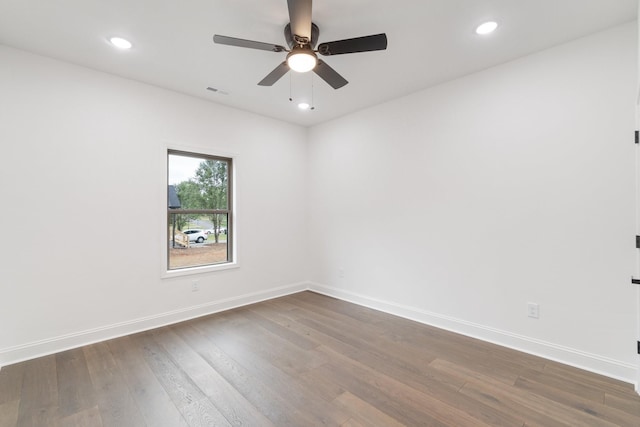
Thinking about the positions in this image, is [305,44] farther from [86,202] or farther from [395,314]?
[395,314]

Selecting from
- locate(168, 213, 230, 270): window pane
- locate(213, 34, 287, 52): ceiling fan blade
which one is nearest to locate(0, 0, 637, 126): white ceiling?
locate(213, 34, 287, 52): ceiling fan blade

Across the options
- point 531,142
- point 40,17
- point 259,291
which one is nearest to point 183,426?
point 259,291

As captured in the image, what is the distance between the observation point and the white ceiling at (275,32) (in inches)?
82.6

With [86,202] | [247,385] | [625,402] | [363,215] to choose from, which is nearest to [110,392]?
[247,385]

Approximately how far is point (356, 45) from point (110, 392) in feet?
10.1

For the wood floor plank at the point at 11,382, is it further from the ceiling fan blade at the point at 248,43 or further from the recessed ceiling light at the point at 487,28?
the recessed ceiling light at the point at 487,28

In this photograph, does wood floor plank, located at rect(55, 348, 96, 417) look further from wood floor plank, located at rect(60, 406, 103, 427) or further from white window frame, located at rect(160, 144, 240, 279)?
white window frame, located at rect(160, 144, 240, 279)

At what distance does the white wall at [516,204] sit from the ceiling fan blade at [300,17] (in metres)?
2.07

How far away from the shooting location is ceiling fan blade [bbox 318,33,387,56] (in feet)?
6.43

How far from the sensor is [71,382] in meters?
2.27

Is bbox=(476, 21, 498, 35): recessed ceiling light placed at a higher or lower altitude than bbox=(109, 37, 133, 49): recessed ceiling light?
higher

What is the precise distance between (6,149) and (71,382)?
2086mm

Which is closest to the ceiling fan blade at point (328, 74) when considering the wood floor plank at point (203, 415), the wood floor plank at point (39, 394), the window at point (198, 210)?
the window at point (198, 210)

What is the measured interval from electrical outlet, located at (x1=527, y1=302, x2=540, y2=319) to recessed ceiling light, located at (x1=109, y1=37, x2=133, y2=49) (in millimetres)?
4325
